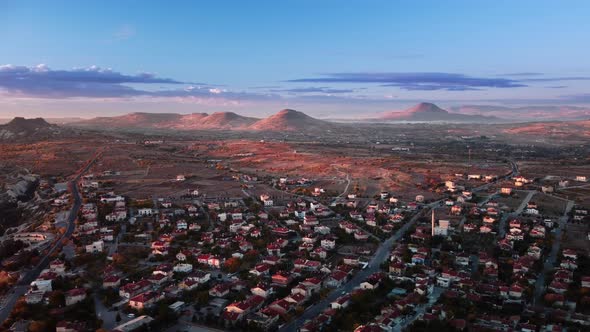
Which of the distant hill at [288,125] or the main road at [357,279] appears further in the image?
the distant hill at [288,125]

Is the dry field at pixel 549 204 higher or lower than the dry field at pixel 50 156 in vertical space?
lower

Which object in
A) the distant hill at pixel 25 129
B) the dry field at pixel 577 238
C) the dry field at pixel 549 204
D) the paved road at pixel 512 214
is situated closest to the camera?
the dry field at pixel 577 238

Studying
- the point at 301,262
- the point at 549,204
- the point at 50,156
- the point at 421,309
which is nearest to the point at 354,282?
the point at 301,262

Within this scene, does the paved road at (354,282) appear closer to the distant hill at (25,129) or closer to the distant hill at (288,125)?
the distant hill at (25,129)

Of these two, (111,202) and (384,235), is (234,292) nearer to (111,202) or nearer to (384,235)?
(384,235)

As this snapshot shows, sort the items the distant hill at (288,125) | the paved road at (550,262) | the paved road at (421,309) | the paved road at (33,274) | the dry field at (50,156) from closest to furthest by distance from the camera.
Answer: the paved road at (421,309)
the paved road at (33,274)
the paved road at (550,262)
the dry field at (50,156)
the distant hill at (288,125)

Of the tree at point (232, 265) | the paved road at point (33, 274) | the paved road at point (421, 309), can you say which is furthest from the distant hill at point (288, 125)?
the paved road at point (421, 309)

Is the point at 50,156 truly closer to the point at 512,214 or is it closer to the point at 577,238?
the point at 512,214

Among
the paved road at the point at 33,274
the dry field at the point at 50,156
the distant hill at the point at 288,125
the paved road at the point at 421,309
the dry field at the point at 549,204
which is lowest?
the distant hill at the point at 288,125

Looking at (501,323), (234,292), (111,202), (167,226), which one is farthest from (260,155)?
(501,323)
